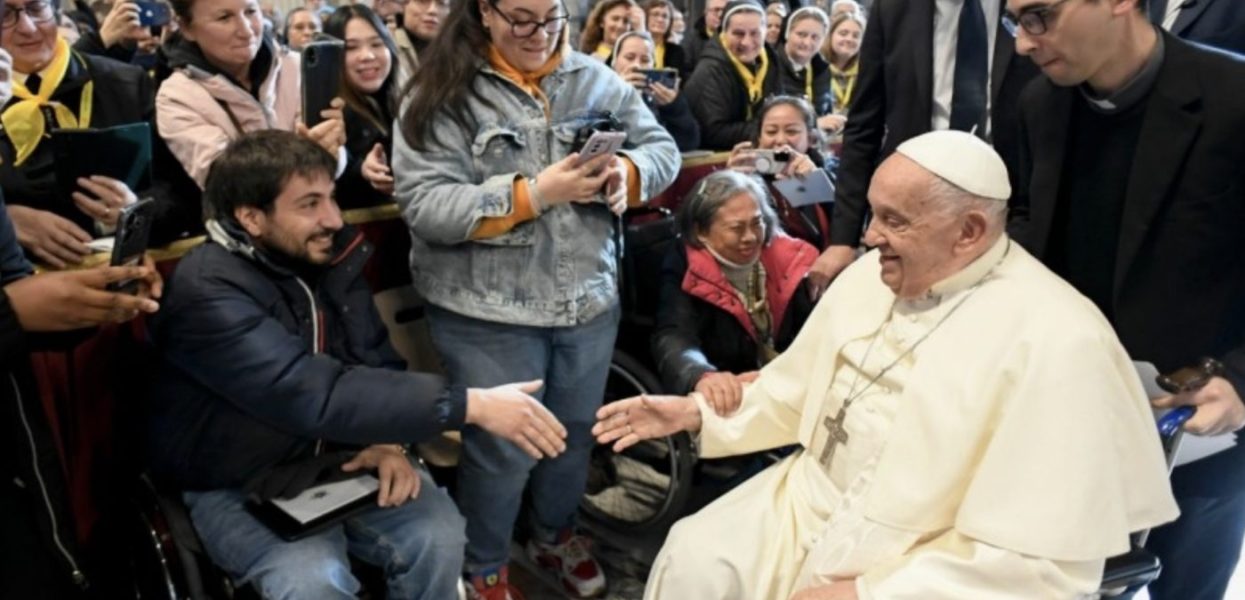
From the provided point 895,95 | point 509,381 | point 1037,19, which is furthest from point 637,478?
point 1037,19

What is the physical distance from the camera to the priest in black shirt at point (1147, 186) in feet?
5.33

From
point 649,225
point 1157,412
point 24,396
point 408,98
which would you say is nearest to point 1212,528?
point 1157,412

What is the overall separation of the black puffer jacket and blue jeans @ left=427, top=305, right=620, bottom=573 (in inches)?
10.1

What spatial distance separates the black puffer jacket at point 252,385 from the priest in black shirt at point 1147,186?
120 cm

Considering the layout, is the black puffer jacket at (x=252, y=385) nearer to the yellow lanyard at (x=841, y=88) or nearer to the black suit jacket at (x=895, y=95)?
the black suit jacket at (x=895, y=95)

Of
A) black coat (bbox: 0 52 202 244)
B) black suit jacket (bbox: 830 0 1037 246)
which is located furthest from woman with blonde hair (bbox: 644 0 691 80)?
black coat (bbox: 0 52 202 244)

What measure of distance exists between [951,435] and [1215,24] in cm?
137

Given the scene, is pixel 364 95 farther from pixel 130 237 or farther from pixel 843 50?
pixel 843 50

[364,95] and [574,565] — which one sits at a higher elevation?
[364,95]

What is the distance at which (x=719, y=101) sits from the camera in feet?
14.1

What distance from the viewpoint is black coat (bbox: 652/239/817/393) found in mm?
2561

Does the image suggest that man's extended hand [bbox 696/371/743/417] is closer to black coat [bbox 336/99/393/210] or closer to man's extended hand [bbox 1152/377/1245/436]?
A: man's extended hand [bbox 1152/377/1245/436]

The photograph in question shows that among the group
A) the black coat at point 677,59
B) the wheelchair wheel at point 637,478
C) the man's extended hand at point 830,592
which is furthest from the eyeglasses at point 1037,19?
the black coat at point 677,59

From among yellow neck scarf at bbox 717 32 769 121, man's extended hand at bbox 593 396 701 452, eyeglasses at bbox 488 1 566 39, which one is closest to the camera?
man's extended hand at bbox 593 396 701 452
